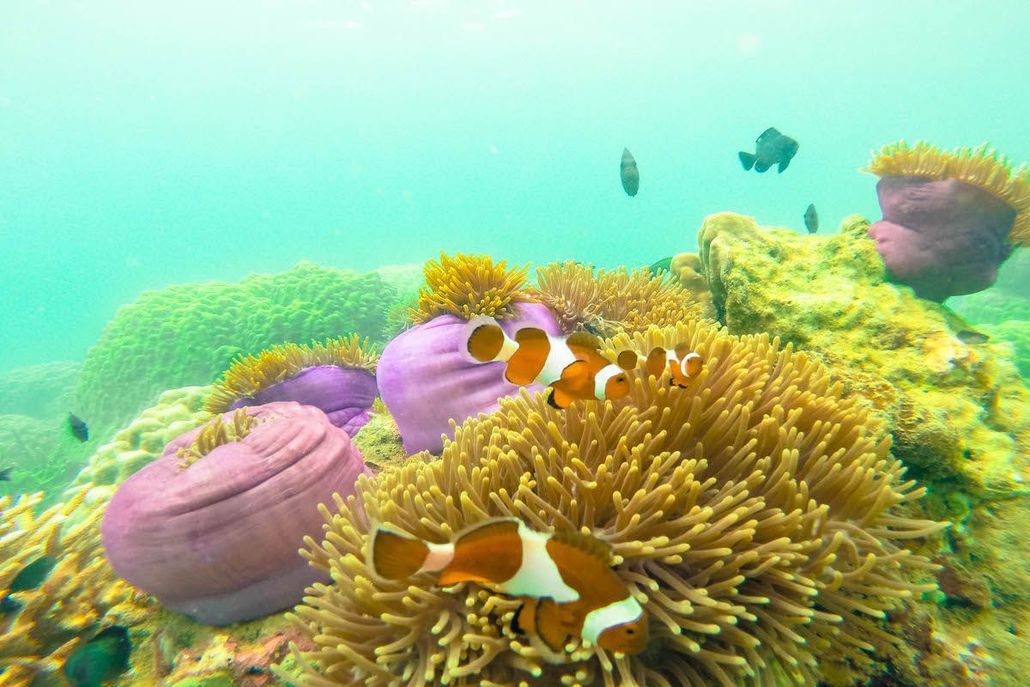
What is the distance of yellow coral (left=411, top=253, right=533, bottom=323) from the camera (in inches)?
143

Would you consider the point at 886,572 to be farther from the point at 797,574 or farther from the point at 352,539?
the point at 352,539

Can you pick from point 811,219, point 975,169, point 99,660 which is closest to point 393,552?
point 99,660

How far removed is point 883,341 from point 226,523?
3.87m

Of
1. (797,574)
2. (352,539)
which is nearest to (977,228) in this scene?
(797,574)

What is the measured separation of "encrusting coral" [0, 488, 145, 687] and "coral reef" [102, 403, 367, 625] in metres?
0.43

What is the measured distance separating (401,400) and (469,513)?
194 centimetres

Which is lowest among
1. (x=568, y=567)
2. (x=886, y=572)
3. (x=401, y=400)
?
(x=401, y=400)

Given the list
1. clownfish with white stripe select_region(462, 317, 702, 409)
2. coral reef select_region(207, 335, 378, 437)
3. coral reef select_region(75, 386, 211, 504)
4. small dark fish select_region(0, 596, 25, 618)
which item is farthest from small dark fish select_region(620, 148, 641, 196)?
small dark fish select_region(0, 596, 25, 618)

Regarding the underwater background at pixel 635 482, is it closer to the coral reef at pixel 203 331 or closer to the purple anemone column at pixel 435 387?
the purple anemone column at pixel 435 387

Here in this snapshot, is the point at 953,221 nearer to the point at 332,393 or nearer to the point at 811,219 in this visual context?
the point at 811,219

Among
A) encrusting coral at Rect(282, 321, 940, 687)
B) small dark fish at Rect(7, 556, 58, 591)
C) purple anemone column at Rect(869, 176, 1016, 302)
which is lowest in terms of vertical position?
small dark fish at Rect(7, 556, 58, 591)

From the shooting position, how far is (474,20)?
226 ft

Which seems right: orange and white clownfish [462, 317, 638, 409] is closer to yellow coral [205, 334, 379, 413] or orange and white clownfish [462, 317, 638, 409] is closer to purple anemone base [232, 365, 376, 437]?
purple anemone base [232, 365, 376, 437]

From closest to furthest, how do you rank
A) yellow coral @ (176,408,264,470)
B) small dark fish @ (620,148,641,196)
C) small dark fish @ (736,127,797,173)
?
yellow coral @ (176,408,264,470), small dark fish @ (620,148,641,196), small dark fish @ (736,127,797,173)
